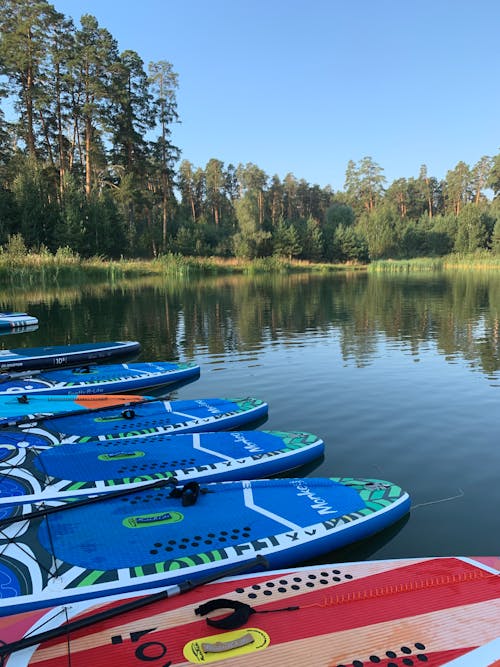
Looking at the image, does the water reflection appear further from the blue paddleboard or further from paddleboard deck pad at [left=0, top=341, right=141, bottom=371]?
the blue paddleboard

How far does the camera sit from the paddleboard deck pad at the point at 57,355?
34.0 feet

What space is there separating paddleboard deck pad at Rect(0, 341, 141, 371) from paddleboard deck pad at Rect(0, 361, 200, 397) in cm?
130

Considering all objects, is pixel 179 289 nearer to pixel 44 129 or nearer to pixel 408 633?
pixel 44 129

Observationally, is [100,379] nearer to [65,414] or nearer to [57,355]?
[57,355]

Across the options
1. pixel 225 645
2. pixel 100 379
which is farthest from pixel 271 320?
pixel 225 645

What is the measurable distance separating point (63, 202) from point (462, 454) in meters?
41.1

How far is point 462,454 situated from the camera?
6.33 metres

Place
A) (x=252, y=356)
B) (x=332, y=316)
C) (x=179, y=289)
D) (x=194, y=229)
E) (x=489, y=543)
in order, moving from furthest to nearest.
Result: 1. (x=194, y=229)
2. (x=179, y=289)
3. (x=332, y=316)
4. (x=252, y=356)
5. (x=489, y=543)

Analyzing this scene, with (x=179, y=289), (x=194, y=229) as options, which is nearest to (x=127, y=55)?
(x=194, y=229)

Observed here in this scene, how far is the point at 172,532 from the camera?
384cm

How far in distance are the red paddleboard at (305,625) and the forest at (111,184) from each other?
35.7m

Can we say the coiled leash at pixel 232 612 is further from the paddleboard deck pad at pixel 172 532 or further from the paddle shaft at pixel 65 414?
the paddle shaft at pixel 65 414

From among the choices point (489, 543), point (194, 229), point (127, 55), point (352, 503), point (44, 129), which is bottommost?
point (489, 543)

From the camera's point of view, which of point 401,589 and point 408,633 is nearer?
point 408,633
